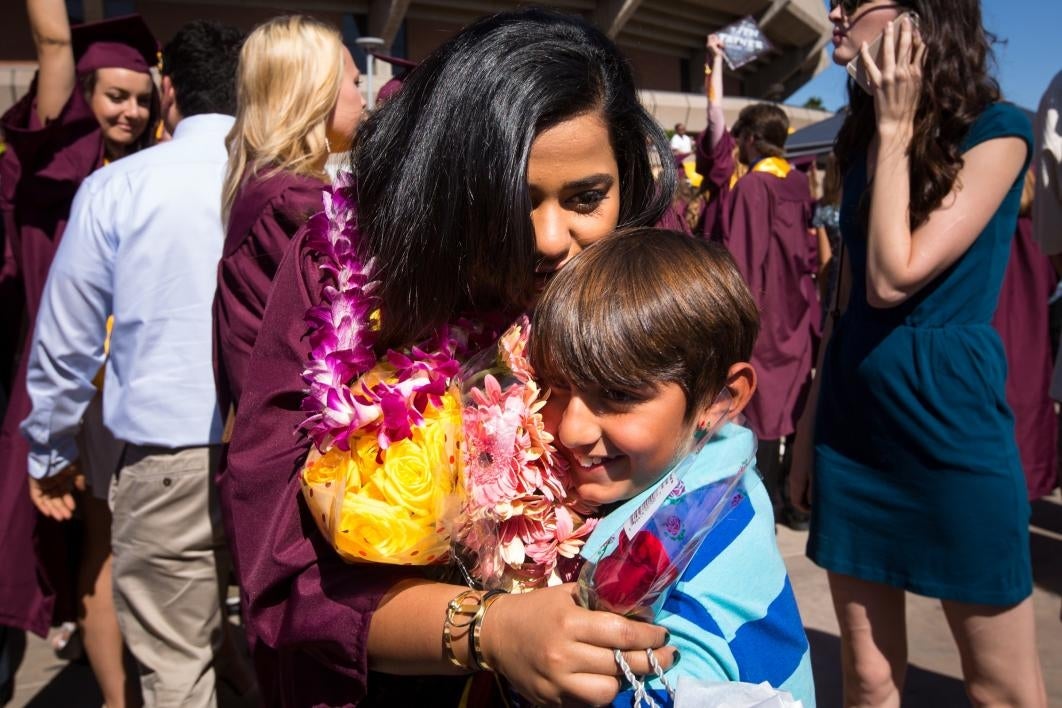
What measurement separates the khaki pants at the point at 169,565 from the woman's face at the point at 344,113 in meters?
1.00

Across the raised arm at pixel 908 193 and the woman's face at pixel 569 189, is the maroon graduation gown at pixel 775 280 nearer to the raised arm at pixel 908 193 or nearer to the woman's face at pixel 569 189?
the raised arm at pixel 908 193

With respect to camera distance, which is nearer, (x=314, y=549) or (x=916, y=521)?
(x=314, y=549)

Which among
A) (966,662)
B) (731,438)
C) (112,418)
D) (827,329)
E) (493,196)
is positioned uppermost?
(493,196)

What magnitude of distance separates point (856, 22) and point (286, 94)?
1.46 m

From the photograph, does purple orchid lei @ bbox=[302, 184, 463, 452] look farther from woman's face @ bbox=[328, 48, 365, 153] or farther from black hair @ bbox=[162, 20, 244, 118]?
black hair @ bbox=[162, 20, 244, 118]

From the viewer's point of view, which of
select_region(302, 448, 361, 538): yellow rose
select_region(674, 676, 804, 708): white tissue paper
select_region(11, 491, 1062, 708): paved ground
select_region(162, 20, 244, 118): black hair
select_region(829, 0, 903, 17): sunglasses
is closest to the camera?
select_region(674, 676, 804, 708): white tissue paper

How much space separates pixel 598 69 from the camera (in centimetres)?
134

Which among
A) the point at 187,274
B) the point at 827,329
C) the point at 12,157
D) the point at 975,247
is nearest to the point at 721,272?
the point at 975,247

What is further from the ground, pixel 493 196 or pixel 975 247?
pixel 493 196

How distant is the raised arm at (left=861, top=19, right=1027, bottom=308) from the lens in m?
1.92

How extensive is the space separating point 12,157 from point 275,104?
1.38m

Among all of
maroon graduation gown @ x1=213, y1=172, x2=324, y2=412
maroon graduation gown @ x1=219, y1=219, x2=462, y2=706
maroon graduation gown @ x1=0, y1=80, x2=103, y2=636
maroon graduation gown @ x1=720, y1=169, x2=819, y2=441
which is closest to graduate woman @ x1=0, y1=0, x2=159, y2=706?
maroon graduation gown @ x1=0, y1=80, x2=103, y2=636

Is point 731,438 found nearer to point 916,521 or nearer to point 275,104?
point 916,521

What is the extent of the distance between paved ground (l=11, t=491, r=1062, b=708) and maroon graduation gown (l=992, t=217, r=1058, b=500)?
2.04 feet
